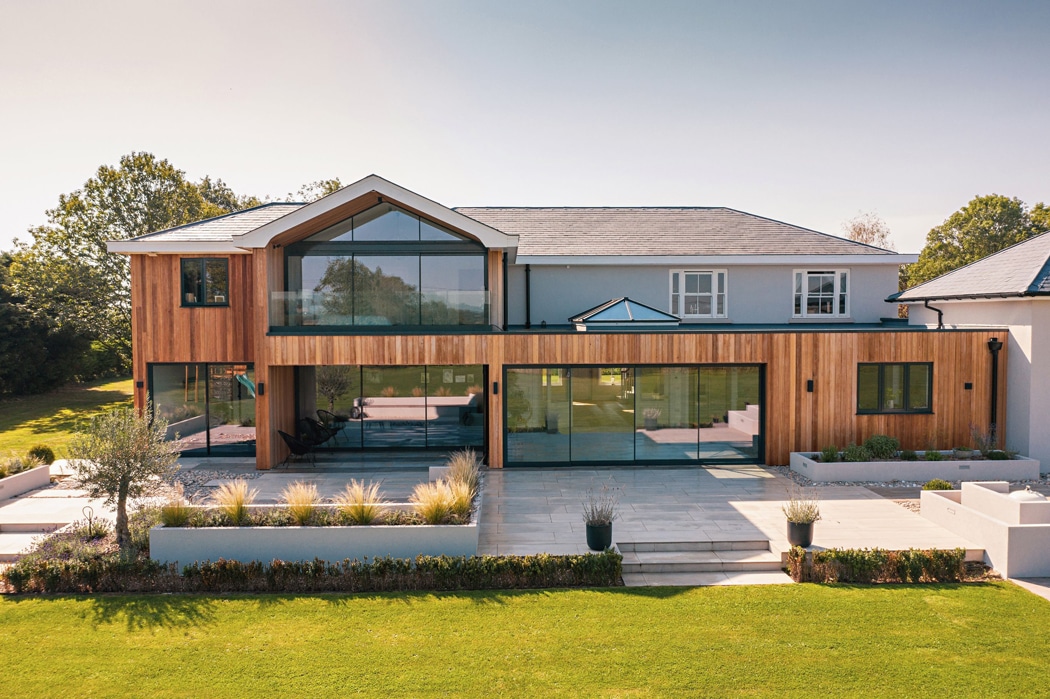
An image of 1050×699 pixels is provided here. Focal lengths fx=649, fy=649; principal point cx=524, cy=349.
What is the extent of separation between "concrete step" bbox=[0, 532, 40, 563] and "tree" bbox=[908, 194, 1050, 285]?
145ft

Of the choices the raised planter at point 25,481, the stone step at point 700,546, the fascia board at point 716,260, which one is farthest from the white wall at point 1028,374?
the raised planter at point 25,481

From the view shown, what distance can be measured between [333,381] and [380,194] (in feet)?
16.4

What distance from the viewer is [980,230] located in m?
39.9

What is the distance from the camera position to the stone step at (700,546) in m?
10.0

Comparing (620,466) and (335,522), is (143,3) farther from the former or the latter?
(620,466)

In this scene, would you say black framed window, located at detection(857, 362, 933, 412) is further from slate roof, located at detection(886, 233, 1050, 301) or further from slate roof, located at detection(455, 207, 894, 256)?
slate roof, located at detection(455, 207, 894, 256)

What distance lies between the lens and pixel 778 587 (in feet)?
28.9

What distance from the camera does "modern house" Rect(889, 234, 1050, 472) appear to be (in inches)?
577

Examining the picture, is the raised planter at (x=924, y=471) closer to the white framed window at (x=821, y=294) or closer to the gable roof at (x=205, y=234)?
the white framed window at (x=821, y=294)

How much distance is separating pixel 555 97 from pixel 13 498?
53.1 feet

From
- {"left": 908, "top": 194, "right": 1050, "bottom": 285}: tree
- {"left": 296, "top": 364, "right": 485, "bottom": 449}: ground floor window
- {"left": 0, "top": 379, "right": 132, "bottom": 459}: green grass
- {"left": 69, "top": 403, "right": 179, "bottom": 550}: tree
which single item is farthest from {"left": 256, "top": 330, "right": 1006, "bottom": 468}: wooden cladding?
{"left": 908, "top": 194, "right": 1050, "bottom": 285}: tree

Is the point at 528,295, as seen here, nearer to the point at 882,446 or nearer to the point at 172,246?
the point at 172,246

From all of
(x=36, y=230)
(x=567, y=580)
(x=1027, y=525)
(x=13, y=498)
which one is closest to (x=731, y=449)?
(x=1027, y=525)

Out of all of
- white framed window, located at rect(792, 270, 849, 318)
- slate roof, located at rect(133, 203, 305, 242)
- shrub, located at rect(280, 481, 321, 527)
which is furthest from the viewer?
white framed window, located at rect(792, 270, 849, 318)
